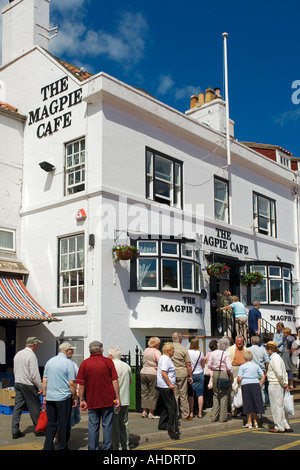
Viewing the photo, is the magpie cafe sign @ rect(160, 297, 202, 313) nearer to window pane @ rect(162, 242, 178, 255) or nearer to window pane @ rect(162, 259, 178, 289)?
window pane @ rect(162, 259, 178, 289)

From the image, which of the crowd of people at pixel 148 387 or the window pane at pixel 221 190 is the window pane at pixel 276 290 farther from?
the crowd of people at pixel 148 387

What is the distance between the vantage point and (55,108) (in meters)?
17.2

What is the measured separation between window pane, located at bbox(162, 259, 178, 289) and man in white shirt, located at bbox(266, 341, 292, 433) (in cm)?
532

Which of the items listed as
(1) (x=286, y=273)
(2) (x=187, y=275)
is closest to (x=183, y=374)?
(2) (x=187, y=275)

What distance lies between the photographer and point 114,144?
1583 cm

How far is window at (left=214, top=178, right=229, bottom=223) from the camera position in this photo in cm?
1984

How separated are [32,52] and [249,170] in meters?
9.32

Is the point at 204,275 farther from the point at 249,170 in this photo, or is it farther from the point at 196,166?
the point at 249,170

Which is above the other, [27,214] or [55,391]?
[27,214]

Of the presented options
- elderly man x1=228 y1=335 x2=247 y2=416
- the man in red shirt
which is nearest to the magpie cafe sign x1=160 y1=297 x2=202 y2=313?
elderly man x1=228 y1=335 x2=247 y2=416

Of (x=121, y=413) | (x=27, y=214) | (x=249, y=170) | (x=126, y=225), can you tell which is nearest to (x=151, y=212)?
Result: (x=126, y=225)

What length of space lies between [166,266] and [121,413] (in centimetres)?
758

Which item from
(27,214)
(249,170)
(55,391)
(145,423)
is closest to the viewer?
(55,391)

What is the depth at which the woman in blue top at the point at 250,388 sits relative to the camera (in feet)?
37.7
